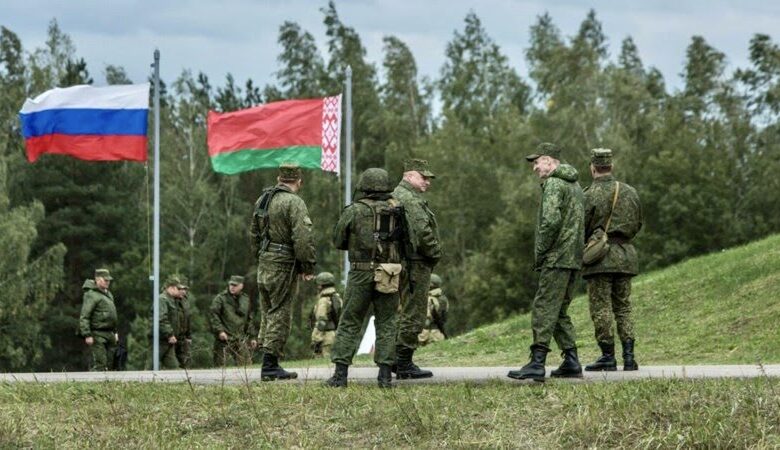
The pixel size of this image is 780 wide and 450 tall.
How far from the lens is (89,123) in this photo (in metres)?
25.0

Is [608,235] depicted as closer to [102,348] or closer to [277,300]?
[277,300]

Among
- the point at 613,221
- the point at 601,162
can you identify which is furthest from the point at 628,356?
the point at 601,162

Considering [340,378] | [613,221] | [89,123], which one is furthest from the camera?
[89,123]

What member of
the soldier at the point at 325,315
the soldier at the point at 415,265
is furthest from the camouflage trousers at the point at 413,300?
the soldier at the point at 325,315

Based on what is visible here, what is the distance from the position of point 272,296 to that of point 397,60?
60559mm

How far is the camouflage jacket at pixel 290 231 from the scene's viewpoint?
14.0 m

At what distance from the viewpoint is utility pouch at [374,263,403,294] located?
42.4 feet

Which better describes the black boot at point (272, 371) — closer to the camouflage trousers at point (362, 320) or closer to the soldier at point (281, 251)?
the soldier at point (281, 251)

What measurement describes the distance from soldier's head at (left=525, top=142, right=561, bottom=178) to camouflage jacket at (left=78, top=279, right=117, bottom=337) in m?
10.6

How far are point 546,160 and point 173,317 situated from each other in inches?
454

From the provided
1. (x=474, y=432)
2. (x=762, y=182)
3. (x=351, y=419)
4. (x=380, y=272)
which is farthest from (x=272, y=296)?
(x=762, y=182)

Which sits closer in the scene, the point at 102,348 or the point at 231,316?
the point at 102,348

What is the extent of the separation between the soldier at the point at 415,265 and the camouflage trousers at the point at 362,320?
0.61 metres

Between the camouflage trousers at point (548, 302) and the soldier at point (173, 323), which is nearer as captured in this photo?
the camouflage trousers at point (548, 302)
